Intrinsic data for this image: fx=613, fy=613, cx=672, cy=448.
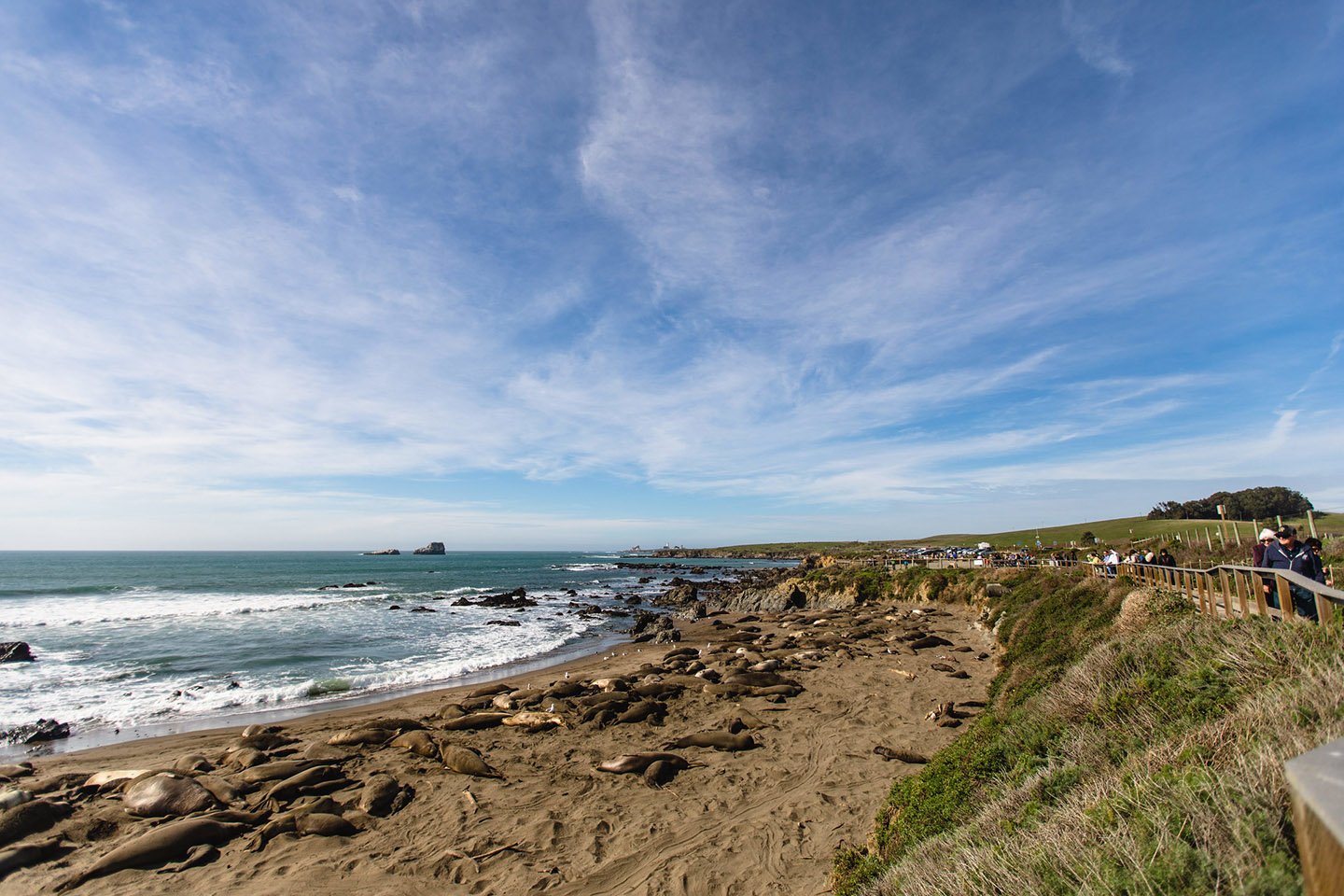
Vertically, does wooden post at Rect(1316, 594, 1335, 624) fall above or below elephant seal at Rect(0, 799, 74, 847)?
above

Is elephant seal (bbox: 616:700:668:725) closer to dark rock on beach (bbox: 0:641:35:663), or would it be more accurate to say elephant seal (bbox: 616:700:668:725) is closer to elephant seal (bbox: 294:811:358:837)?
elephant seal (bbox: 294:811:358:837)

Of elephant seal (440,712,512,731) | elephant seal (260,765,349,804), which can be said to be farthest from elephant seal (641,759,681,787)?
elephant seal (260,765,349,804)

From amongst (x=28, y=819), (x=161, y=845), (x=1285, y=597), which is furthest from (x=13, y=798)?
(x=1285, y=597)

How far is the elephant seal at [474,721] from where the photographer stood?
577 inches

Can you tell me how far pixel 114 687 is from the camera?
19.5 m

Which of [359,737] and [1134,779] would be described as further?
[359,737]

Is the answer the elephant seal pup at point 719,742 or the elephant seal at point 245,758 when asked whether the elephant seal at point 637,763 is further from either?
the elephant seal at point 245,758

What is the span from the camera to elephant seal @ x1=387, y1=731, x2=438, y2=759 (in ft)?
42.1

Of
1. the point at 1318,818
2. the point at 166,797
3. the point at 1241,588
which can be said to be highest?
the point at 1318,818

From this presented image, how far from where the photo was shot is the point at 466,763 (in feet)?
39.3

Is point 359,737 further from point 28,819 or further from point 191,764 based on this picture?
point 28,819

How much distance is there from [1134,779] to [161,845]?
1210cm

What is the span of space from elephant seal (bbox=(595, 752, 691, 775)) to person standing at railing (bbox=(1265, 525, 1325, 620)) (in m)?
10.3

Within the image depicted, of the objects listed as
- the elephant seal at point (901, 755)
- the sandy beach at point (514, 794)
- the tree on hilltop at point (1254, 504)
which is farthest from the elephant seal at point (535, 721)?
the tree on hilltop at point (1254, 504)
